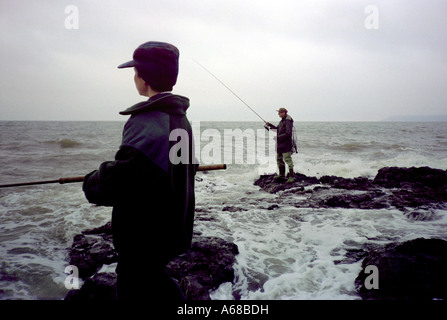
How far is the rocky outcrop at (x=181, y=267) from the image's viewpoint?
322 cm

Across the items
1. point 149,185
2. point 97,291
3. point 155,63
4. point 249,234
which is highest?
point 155,63

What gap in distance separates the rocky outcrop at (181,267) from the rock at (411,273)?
191cm

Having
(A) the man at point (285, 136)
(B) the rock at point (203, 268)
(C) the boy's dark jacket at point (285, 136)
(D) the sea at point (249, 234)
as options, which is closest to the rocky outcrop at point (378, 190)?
(D) the sea at point (249, 234)

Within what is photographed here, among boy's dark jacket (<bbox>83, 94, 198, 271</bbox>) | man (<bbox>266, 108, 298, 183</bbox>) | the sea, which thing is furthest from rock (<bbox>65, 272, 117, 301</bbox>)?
man (<bbox>266, 108, 298, 183</bbox>)

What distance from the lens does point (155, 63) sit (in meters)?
1.80

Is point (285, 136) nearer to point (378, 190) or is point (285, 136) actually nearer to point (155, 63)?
point (378, 190)

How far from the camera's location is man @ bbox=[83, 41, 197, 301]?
5.17 feet

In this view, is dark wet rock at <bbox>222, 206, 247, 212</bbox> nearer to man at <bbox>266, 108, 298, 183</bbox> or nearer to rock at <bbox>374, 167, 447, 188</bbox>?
man at <bbox>266, 108, 298, 183</bbox>

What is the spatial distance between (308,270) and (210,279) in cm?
155

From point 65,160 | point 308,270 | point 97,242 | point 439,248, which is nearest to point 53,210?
point 97,242

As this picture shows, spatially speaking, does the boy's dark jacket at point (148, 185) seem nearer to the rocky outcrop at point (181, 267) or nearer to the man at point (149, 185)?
the man at point (149, 185)

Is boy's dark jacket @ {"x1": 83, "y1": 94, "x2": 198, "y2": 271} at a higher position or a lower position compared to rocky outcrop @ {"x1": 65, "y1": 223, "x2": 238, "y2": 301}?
higher

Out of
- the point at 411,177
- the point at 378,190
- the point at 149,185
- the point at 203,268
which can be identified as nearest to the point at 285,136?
the point at 378,190

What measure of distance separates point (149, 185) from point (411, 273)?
11.3 ft
